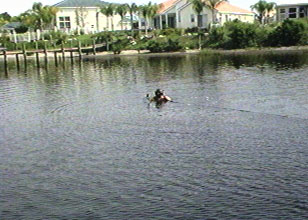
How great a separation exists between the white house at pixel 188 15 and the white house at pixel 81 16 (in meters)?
17.9

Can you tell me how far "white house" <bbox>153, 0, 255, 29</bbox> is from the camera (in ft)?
385

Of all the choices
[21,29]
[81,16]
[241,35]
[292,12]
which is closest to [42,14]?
[81,16]

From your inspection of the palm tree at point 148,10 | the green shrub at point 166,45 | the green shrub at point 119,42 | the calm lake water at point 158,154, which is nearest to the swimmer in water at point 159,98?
the calm lake water at point 158,154

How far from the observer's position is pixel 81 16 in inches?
5305

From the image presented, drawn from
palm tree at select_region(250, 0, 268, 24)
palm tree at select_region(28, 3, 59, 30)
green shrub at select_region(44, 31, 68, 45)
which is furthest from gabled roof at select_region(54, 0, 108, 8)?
palm tree at select_region(250, 0, 268, 24)

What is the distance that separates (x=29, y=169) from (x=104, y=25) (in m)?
126

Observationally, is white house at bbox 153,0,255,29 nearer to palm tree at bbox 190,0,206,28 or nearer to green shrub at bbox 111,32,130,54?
palm tree at bbox 190,0,206,28

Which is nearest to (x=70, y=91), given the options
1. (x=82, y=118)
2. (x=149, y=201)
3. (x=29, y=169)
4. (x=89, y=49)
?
(x=82, y=118)

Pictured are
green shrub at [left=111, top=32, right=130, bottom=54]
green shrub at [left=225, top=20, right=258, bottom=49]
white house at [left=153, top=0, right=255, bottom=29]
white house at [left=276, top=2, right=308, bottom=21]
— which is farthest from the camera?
white house at [left=276, top=2, right=308, bottom=21]

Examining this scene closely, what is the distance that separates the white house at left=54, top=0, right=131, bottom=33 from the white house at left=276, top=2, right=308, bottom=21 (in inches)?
1819

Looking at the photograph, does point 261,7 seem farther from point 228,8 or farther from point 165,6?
point 165,6

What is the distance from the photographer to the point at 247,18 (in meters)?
134

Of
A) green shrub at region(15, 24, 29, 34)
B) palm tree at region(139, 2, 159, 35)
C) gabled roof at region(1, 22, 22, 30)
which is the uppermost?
palm tree at region(139, 2, 159, 35)

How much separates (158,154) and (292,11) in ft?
347
